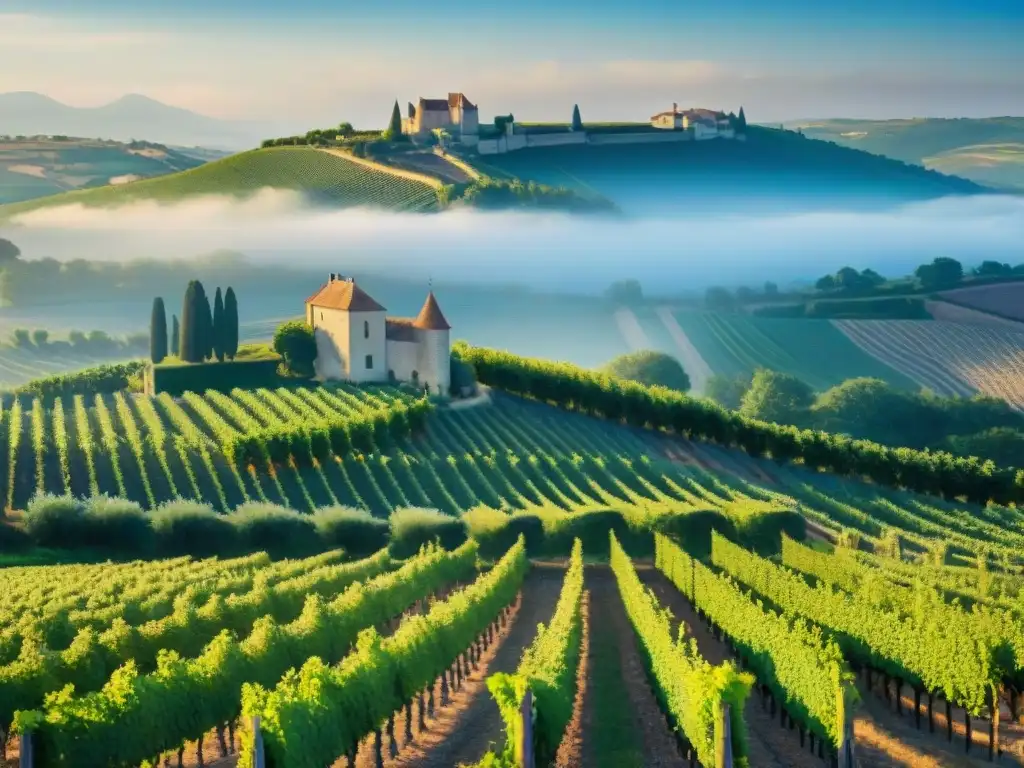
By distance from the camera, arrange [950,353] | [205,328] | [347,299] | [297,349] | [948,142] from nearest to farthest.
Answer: [347,299] < [297,349] < [205,328] < [950,353] < [948,142]

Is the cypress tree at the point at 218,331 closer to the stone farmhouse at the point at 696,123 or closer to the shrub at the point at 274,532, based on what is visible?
the shrub at the point at 274,532

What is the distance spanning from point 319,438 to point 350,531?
7721mm

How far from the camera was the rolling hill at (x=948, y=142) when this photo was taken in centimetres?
16438

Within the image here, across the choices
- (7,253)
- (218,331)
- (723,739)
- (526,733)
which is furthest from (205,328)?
(7,253)

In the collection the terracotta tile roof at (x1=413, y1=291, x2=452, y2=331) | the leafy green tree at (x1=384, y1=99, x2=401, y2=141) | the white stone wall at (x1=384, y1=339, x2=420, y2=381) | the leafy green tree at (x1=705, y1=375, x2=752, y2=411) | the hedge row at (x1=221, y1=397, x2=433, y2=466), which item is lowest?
the leafy green tree at (x1=705, y1=375, x2=752, y2=411)

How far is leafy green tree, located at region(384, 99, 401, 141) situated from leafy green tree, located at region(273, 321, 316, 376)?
5754cm

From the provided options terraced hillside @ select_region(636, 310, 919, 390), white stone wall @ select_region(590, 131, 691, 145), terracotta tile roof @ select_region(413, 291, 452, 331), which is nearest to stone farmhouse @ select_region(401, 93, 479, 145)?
white stone wall @ select_region(590, 131, 691, 145)

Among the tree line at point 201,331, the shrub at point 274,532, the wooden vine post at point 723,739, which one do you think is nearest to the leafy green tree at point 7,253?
the tree line at point 201,331

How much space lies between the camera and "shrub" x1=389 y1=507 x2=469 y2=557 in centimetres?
3878

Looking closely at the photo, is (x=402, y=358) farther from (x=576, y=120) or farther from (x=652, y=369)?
(x=576, y=120)

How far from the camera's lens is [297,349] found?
197 ft

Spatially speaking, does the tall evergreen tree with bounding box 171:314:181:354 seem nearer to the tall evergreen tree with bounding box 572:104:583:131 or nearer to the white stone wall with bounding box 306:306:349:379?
the white stone wall with bounding box 306:306:349:379

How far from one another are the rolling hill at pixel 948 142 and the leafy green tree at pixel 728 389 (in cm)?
7537

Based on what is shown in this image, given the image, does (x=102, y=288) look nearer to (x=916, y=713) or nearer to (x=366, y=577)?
(x=366, y=577)
